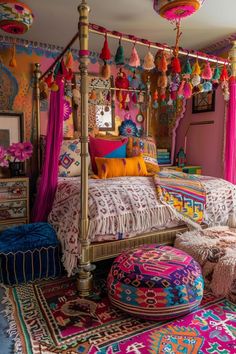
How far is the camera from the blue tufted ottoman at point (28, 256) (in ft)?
7.11

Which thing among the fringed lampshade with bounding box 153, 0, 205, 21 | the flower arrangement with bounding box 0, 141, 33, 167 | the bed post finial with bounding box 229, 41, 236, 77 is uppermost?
the fringed lampshade with bounding box 153, 0, 205, 21

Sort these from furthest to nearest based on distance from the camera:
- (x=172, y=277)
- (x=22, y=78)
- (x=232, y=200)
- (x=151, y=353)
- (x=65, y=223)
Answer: (x=22, y=78), (x=232, y=200), (x=65, y=223), (x=172, y=277), (x=151, y=353)

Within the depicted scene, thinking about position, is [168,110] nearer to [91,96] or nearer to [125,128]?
[125,128]

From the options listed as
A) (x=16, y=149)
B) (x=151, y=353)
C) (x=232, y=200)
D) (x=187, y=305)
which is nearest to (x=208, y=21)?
(x=232, y=200)

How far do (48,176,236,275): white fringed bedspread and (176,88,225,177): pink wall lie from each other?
→ 1.45 meters

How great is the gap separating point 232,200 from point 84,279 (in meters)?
1.74

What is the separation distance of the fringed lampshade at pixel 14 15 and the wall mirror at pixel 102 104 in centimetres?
132

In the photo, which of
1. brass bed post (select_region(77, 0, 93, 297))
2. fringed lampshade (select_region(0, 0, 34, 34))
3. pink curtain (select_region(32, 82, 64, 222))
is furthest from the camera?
pink curtain (select_region(32, 82, 64, 222))

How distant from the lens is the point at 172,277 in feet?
5.83

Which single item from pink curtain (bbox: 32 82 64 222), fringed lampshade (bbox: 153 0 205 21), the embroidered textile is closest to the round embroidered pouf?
the embroidered textile

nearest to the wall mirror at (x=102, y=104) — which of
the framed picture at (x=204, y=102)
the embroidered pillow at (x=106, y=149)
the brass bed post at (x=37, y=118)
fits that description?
the brass bed post at (x=37, y=118)

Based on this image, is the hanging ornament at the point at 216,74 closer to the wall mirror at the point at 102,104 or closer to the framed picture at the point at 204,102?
the framed picture at the point at 204,102

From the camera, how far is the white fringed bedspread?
7.15ft

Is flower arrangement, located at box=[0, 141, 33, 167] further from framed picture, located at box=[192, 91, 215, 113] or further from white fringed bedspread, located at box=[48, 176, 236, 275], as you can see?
framed picture, located at box=[192, 91, 215, 113]
